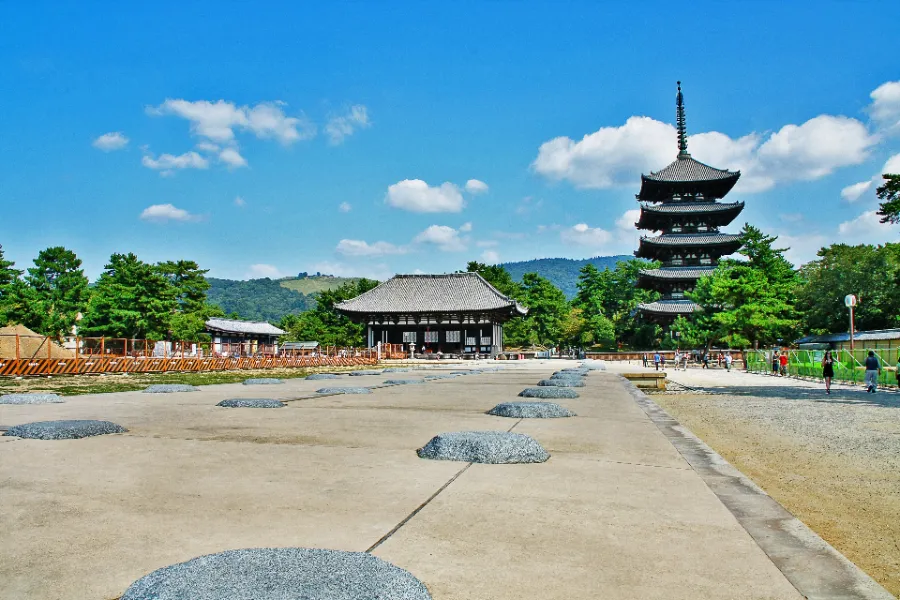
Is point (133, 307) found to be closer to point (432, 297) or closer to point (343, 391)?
point (432, 297)

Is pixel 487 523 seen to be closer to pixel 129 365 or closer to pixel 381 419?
pixel 381 419

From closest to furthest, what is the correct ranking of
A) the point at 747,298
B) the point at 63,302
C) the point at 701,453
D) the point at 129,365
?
the point at 701,453 < the point at 129,365 < the point at 747,298 < the point at 63,302

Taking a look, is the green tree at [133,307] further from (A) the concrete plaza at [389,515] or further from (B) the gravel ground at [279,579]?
(B) the gravel ground at [279,579]

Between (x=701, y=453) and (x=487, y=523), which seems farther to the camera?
(x=701, y=453)

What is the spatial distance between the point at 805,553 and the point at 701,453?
2.79 meters

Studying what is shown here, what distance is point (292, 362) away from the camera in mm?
33469

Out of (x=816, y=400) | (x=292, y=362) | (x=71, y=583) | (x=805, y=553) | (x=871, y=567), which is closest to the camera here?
(x=71, y=583)

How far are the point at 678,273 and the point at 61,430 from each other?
156ft

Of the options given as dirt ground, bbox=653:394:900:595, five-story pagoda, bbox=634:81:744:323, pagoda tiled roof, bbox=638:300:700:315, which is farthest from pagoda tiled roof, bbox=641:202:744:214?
dirt ground, bbox=653:394:900:595

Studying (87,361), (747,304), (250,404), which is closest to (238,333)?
(87,361)

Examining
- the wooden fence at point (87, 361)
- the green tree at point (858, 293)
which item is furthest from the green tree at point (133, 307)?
the green tree at point (858, 293)

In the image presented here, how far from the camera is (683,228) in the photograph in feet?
165

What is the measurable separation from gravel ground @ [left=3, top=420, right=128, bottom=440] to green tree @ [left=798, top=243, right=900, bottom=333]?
38855 millimetres

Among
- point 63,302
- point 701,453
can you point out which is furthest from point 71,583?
point 63,302
